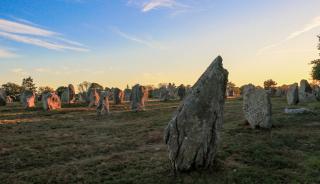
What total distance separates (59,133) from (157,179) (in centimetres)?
1337

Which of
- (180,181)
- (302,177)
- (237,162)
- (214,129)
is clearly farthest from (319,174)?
(180,181)

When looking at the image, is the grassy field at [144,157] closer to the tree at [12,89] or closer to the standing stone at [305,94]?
the standing stone at [305,94]

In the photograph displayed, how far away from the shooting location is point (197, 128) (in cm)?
1138

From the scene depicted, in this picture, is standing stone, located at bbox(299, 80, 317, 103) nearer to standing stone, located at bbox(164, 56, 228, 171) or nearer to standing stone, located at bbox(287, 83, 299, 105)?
standing stone, located at bbox(287, 83, 299, 105)

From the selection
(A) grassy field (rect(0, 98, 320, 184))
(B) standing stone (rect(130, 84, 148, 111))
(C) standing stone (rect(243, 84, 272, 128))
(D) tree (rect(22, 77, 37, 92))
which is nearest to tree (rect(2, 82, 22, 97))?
(D) tree (rect(22, 77, 37, 92))

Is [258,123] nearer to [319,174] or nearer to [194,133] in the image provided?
[319,174]

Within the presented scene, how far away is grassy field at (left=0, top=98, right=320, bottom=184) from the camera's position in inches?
450

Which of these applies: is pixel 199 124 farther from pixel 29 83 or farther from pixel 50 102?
pixel 29 83

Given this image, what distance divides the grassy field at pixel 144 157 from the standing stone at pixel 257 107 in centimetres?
74

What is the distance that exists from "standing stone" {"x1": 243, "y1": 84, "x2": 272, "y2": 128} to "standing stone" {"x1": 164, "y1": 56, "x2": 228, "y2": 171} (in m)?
9.67

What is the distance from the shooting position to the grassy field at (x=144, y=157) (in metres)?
11.4

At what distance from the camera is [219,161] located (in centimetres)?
1266

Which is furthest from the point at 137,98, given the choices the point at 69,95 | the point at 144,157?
the point at 144,157

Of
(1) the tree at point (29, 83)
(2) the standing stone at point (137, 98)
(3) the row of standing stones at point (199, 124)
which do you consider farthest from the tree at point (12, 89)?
(3) the row of standing stones at point (199, 124)
